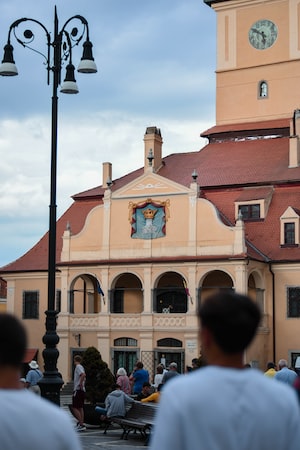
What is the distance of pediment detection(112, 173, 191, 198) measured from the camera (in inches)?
1612

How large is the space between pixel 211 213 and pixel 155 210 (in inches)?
103

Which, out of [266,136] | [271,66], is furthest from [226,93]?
[266,136]

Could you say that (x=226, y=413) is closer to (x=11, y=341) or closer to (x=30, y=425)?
(x=30, y=425)

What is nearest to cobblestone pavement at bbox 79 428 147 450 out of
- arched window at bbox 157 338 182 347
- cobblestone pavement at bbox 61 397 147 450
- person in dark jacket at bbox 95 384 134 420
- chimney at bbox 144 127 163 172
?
cobblestone pavement at bbox 61 397 147 450

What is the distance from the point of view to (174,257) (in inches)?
1594

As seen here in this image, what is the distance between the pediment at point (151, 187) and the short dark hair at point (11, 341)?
3660cm

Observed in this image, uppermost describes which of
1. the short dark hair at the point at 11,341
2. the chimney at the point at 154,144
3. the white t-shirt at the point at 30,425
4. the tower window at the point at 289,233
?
the chimney at the point at 154,144

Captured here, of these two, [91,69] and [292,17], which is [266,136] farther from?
[91,69]

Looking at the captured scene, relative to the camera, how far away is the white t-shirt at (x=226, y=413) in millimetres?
3904

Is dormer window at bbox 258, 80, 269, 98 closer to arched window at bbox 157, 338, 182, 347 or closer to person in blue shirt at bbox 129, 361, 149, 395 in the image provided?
arched window at bbox 157, 338, 182, 347

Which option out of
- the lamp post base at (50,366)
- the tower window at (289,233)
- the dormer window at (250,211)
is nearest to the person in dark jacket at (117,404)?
the lamp post base at (50,366)

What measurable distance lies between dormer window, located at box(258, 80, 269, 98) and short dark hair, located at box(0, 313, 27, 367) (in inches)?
1904

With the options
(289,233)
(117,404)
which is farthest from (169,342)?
(117,404)

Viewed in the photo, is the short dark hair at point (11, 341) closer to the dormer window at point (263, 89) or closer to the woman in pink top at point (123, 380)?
the woman in pink top at point (123, 380)
